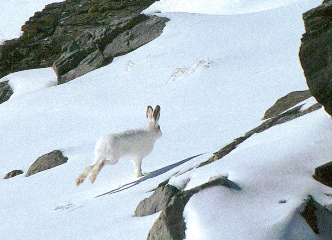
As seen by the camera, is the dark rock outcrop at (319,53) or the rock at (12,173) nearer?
the dark rock outcrop at (319,53)

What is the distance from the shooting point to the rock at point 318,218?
249cm

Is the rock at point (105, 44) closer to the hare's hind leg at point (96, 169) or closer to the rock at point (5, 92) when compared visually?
the rock at point (5, 92)

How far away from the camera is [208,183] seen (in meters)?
2.77

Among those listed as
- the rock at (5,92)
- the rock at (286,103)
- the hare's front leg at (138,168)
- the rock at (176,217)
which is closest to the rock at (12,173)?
the hare's front leg at (138,168)

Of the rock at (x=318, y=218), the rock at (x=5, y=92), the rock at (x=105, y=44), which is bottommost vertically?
the rock at (x=318, y=218)

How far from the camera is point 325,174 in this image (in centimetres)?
288

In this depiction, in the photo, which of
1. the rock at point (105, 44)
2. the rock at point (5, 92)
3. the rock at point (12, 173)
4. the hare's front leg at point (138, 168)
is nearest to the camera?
the hare's front leg at point (138, 168)

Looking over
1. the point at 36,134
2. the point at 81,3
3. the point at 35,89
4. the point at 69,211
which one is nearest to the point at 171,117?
the point at 36,134

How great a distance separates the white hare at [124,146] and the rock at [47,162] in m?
1.80

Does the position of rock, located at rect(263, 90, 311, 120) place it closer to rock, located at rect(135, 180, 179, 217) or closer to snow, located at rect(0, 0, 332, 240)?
snow, located at rect(0, 0, 332, 240)

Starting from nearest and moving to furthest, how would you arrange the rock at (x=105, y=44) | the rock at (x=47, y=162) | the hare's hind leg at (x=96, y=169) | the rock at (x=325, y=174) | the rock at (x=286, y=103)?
the rock at (x=325, y=174), the hare's hind leg at (x=96, y=169), the rock at (x=286, y=103), the rock at (x=47, y=162), the rock at (x=105, y=44)

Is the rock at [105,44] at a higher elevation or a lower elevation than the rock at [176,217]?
higher

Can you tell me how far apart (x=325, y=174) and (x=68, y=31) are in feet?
42.4

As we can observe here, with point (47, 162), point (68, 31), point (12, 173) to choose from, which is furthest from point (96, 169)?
point (68, 31)
